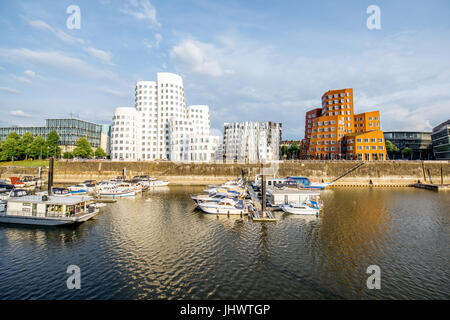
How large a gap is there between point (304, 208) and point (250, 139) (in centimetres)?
12725

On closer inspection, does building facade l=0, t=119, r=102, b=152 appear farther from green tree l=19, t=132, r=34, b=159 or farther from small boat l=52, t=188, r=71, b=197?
small boat l=52, t=188, r=71, b=197

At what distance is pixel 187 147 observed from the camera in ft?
378

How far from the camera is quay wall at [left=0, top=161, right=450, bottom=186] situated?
8650 centimetres

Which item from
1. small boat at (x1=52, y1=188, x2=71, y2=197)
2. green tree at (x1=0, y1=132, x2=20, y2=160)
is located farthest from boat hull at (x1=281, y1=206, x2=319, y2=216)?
green tree at (x1=0, y1=132, x2=20, y2=160)

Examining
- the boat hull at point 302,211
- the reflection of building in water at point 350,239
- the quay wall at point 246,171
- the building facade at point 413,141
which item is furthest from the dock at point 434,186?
the building facade at point 413,141

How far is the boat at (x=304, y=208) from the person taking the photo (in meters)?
41.3

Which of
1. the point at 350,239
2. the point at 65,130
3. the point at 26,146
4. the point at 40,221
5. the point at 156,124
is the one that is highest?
the point at 65,130

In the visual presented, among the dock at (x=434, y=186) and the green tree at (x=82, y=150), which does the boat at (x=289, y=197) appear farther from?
the green tree at (x=82, y=150)

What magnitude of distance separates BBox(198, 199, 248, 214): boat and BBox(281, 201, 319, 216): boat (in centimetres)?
830

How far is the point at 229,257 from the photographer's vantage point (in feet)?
78.3

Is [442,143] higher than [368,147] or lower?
higher

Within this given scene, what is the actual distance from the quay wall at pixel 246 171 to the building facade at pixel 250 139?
61709mm

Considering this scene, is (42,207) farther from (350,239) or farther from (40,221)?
(350,239)

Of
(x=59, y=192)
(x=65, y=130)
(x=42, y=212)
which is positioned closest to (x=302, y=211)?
(x=42, y=212)
